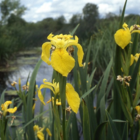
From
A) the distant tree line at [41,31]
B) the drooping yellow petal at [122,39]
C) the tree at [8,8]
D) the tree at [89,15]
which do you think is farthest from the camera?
the tree at [8,8]

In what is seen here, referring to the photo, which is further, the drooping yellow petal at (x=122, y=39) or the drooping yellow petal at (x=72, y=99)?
the drooping yellow petal at (x=122, y=39)

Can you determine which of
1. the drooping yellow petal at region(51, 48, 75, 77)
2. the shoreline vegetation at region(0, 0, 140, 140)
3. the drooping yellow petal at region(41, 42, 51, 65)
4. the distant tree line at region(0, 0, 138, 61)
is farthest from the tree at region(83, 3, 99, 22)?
the drooping yellow petal at region(51, 48, 75, 77)

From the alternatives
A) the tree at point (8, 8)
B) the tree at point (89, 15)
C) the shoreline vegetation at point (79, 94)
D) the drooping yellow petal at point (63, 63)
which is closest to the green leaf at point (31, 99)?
the shoreline vegetation at point (79, 94)

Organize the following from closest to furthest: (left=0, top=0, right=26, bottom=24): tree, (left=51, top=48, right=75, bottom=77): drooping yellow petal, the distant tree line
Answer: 1. (left=51, top=48, right=75, bottom=77): drooping yellow petal
2. the distant tree line
3. (left=0, top=0, right=26, bottom=24): tree

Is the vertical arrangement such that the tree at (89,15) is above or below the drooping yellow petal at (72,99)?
above

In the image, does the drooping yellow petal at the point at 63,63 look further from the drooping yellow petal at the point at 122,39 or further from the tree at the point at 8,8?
the tree at the point at 8,8

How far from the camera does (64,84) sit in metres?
0.52

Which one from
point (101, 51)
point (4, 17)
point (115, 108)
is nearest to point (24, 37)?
point (101, 51)

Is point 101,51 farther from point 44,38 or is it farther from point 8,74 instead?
point 44,38

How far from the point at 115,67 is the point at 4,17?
19577 mm

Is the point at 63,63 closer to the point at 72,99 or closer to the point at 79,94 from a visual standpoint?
the point at 72,99

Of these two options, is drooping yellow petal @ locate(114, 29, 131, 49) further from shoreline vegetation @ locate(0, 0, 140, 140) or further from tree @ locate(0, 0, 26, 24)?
tree @ locate(0, 0, 26, 24)

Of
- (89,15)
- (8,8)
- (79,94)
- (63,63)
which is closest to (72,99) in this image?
(63,63)

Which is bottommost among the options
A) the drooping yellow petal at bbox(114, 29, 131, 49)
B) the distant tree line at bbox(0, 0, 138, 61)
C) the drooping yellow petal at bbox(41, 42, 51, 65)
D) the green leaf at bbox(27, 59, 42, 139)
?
the green leaf at bbox(27, 59, 42, 139)
